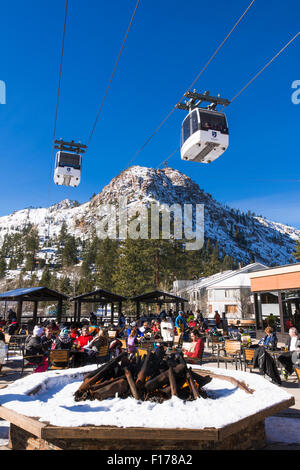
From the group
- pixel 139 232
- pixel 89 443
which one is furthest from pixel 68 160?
pixel 139 232

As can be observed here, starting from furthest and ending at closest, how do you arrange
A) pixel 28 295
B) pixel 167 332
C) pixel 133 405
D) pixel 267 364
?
pixel 28 295, pixel 167 332, pixel 267 364, pixel 133 405

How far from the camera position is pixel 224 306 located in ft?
141

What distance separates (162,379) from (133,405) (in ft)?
1.97

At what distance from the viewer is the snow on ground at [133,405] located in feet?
9.86

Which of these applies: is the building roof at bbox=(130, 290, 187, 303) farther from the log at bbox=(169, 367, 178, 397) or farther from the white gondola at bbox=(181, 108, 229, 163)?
the log at bbox=(169, 367, 178, 397)

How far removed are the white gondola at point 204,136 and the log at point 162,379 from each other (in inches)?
294

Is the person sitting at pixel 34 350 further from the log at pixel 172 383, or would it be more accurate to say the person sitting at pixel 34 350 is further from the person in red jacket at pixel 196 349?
the log at pixel 172 383

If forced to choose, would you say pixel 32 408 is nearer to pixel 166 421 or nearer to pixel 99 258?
pixel 166 421

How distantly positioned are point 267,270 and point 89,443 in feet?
50.6

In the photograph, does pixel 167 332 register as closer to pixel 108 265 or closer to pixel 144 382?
pixel 144 382

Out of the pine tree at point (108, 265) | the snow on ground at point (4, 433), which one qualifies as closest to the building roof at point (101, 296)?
the snow on ground at point (4, 433)

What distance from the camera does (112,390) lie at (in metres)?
4.13

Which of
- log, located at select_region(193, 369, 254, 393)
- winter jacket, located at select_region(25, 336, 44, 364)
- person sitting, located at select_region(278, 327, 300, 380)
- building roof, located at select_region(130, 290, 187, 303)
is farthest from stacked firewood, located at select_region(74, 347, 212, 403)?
building roof, located at select_region(130, 290, 187, 303)

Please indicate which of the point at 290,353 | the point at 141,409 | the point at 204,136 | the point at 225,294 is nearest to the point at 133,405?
the point at 141,409
